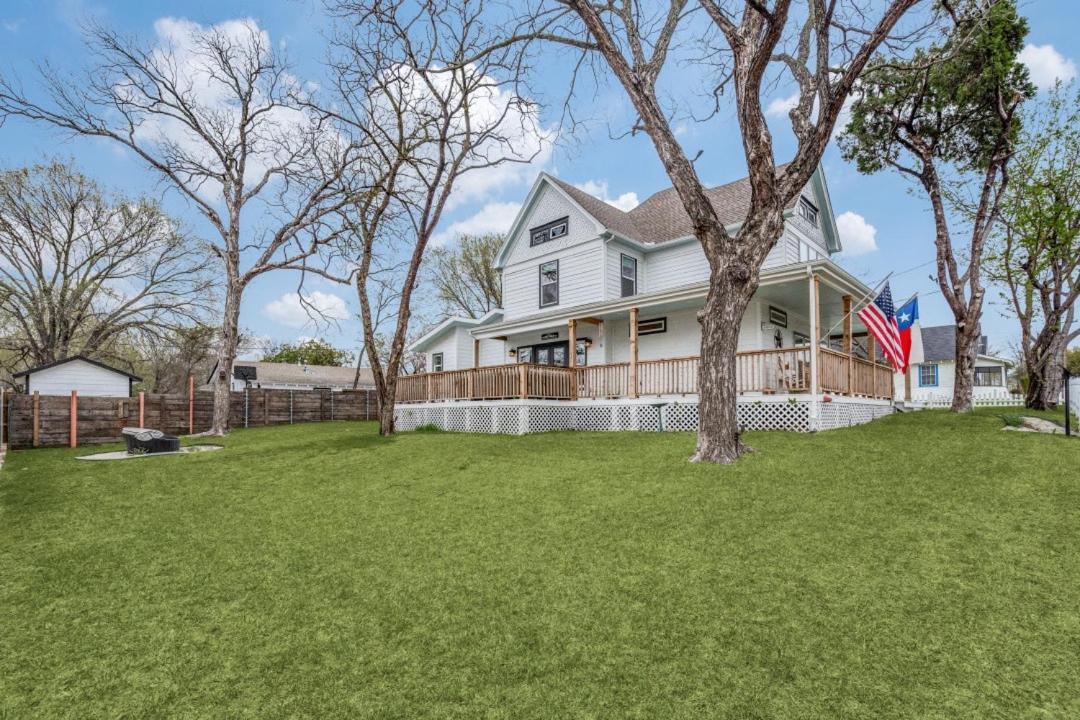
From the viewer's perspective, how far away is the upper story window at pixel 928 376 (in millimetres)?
29441

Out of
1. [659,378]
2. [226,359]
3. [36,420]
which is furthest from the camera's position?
[226,359]

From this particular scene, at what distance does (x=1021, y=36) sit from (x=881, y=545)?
56.3 feet

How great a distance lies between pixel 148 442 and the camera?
→ 1159 cm

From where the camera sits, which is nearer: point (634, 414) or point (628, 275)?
point (634, 414)

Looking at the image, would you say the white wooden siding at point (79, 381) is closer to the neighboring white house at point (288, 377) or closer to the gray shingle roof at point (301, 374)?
the neighboring white house at point (288, 377)

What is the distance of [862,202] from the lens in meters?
16.9

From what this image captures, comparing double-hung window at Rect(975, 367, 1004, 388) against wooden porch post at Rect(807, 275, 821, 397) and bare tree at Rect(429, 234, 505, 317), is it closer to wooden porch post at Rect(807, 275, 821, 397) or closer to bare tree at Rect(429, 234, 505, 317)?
wooden porch post at Rect(807, 275, 821, 397)

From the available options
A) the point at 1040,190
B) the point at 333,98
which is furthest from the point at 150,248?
the point at 1040,190

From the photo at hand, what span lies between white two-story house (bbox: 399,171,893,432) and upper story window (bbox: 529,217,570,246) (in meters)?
0.05

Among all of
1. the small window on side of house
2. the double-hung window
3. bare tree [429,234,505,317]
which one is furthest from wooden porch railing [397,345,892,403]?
the double-hung window

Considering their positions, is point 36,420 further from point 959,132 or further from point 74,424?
point 959,132

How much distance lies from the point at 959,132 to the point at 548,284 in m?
13.6

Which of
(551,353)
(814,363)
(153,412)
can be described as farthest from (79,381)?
(814,363)

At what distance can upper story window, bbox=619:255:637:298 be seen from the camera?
17391mm
